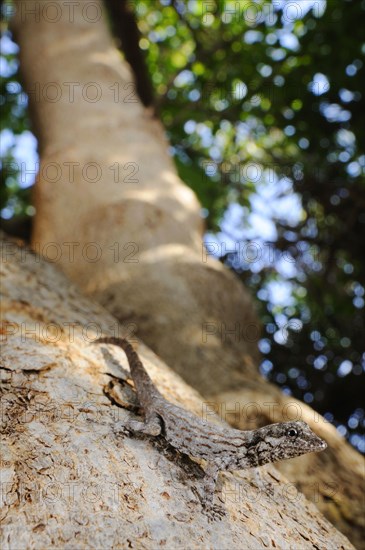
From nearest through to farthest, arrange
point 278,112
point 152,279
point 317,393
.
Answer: point 152,279
point 317,393
point 278,112

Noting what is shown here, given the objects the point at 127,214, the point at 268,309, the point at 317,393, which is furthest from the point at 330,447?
the point at 268,309

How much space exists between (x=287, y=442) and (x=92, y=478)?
3.32ft

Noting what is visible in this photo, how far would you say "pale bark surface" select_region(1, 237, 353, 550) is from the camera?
6.07ft

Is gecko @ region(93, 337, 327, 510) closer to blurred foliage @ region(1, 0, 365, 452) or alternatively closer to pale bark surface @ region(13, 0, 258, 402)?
pale bark surface @ region(13, 0, 258, 402)

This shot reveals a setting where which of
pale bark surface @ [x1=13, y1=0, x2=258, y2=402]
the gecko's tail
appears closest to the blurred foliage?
pale bark surface @ [x1=13, y1=0, x2=258, y2=402]

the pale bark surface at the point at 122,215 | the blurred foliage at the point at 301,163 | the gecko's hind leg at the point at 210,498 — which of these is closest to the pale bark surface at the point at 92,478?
the gecko's hind leg at the point at 210,498

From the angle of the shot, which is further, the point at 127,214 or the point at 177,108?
the point at 177,108

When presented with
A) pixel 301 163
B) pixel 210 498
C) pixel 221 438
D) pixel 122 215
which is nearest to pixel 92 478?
pixel 210 498

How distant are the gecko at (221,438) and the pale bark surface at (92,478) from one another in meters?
0.09

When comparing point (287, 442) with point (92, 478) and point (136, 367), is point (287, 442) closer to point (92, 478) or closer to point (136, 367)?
point (136, 367)

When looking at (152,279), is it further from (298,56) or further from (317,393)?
(298,56)

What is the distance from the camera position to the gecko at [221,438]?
2505mm

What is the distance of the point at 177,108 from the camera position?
27.1ft

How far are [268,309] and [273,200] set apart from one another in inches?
64.3
